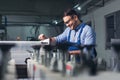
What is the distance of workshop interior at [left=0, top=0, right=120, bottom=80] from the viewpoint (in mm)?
1104

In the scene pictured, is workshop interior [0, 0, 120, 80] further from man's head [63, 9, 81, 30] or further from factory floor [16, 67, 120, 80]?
man's head [63, 9, 81, 30]

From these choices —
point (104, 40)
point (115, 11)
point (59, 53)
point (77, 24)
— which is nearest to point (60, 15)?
point (104, 40)

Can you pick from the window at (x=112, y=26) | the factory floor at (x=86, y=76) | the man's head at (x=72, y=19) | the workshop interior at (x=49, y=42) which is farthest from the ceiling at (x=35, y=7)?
the factory floor at (x=86, y=76)

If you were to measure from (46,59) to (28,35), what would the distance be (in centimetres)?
1195

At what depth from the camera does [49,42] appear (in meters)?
1.95

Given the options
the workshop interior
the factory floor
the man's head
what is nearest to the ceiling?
the workshop interior

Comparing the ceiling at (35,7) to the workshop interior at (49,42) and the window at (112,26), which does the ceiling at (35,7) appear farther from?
the window at (112,26)

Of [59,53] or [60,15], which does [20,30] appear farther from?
[59,53]

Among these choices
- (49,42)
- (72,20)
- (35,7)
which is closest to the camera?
(49,42)

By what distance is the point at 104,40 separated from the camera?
7.79m

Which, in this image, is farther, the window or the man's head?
the window

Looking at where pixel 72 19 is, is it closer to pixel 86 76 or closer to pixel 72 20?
pixel 72 20

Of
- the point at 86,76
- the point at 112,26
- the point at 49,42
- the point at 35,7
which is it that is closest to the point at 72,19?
the point at 49,42

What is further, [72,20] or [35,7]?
[35,7]
